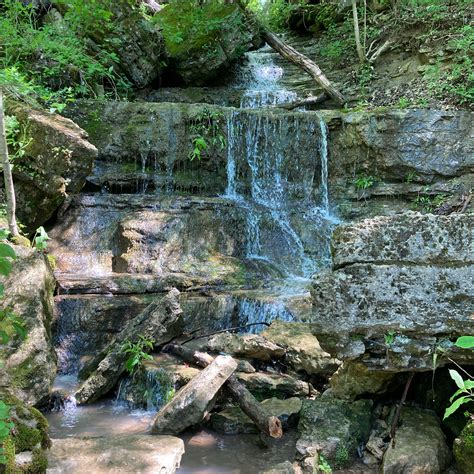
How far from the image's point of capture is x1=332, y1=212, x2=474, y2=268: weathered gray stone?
3324 millimetres

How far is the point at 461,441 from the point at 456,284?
39.8 inches

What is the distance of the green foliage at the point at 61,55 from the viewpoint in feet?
31.3

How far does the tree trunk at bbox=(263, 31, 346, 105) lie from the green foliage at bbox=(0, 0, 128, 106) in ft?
14.9

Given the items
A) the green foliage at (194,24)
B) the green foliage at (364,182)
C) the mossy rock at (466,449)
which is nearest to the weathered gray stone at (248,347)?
the mossy rock at (466,449)

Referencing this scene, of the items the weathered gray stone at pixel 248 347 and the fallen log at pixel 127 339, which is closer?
the fallen log at pixel 127 339

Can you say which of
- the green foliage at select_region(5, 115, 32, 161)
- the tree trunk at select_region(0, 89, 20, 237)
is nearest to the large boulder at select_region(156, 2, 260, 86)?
the green foliage at select_region(5, 115, 32, 161)

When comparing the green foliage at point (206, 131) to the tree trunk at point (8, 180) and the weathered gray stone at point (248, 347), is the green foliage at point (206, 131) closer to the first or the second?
the tree trunk at point (8, 180)

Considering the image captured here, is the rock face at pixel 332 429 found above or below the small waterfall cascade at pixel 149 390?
above

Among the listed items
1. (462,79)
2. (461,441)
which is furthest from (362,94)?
(461,441)

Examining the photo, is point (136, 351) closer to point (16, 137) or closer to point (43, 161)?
point (43, 161)

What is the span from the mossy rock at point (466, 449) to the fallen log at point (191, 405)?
1.92m

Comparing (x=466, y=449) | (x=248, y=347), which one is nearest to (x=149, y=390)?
(x=248, y=347)

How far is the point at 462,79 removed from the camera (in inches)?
388

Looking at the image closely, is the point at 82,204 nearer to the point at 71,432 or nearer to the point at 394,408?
the point at 71,432
